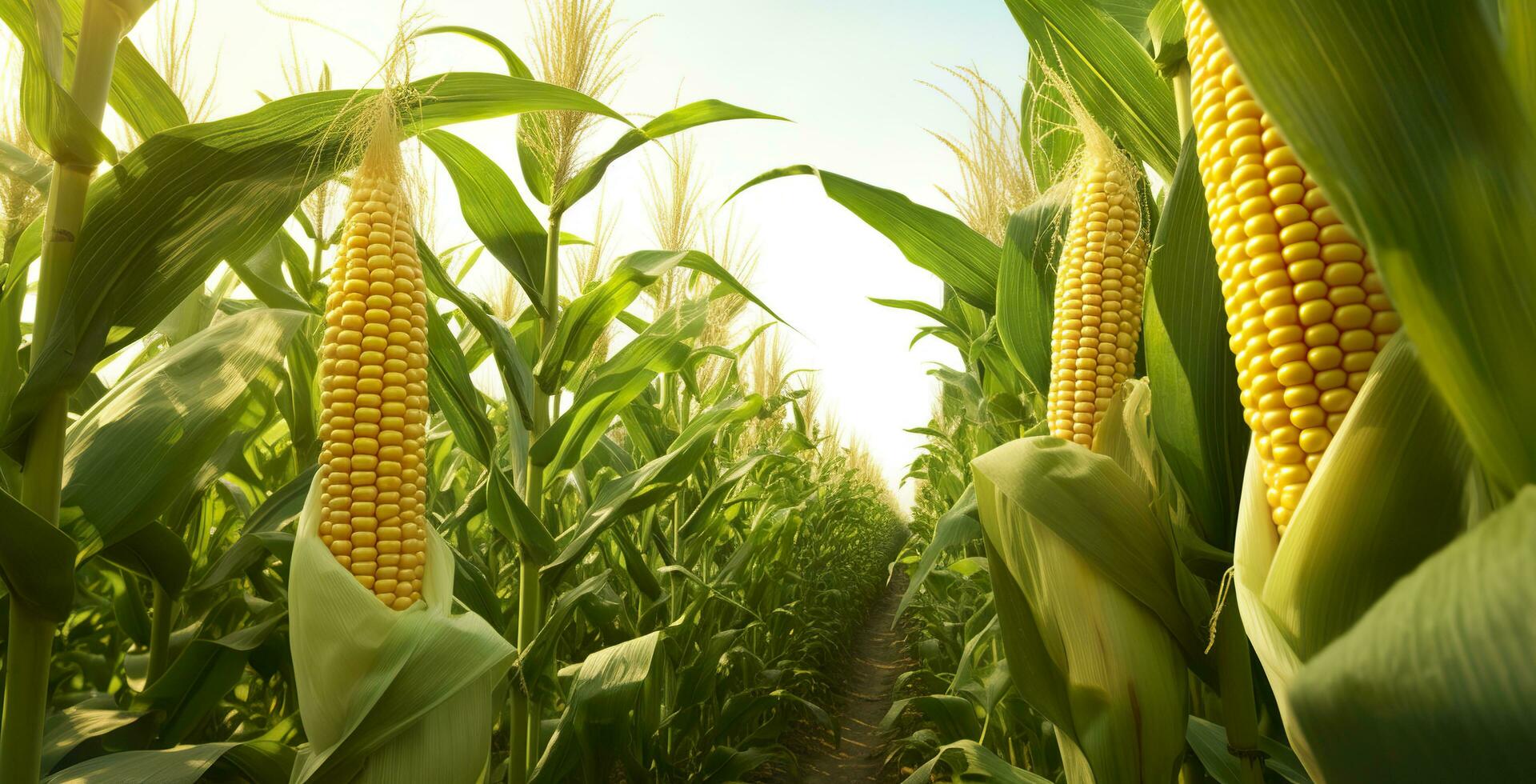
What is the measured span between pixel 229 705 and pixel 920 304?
10.5ft

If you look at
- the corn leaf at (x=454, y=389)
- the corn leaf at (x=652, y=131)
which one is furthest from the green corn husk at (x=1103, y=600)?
the corn leaf at (x=454, y=389)

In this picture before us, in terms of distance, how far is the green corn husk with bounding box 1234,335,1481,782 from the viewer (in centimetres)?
63

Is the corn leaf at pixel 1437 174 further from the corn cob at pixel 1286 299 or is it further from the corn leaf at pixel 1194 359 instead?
the corn leaf at pixel 1194 359

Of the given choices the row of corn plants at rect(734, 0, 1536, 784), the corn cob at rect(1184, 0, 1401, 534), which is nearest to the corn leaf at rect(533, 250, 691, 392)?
the row of corn plants at rect(734, 0, 1536, 784)

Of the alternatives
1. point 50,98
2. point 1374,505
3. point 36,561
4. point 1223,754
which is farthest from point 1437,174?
point 50,98

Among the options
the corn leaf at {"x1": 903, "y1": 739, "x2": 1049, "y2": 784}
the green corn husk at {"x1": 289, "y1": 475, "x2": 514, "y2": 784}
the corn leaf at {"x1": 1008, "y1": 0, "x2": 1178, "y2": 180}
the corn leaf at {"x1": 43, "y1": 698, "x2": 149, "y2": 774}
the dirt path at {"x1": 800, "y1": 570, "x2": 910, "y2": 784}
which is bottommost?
the dirt path at {"x1": 800, "y1": 570, "x2": 910, "y2": 784}

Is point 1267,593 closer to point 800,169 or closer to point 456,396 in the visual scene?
point 800,169

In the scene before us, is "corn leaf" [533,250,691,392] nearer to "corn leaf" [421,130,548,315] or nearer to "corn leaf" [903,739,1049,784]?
"corn leaf" [421,130,548,315]

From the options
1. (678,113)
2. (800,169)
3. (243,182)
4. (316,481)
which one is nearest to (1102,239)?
(800,169)

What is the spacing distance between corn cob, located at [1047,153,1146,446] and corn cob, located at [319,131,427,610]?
1.35m

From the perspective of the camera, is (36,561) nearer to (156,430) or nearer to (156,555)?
(156,430)

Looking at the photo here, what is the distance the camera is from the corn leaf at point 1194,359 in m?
1.17

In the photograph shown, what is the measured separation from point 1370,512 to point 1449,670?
0.23m

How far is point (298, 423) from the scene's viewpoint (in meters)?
2.64
